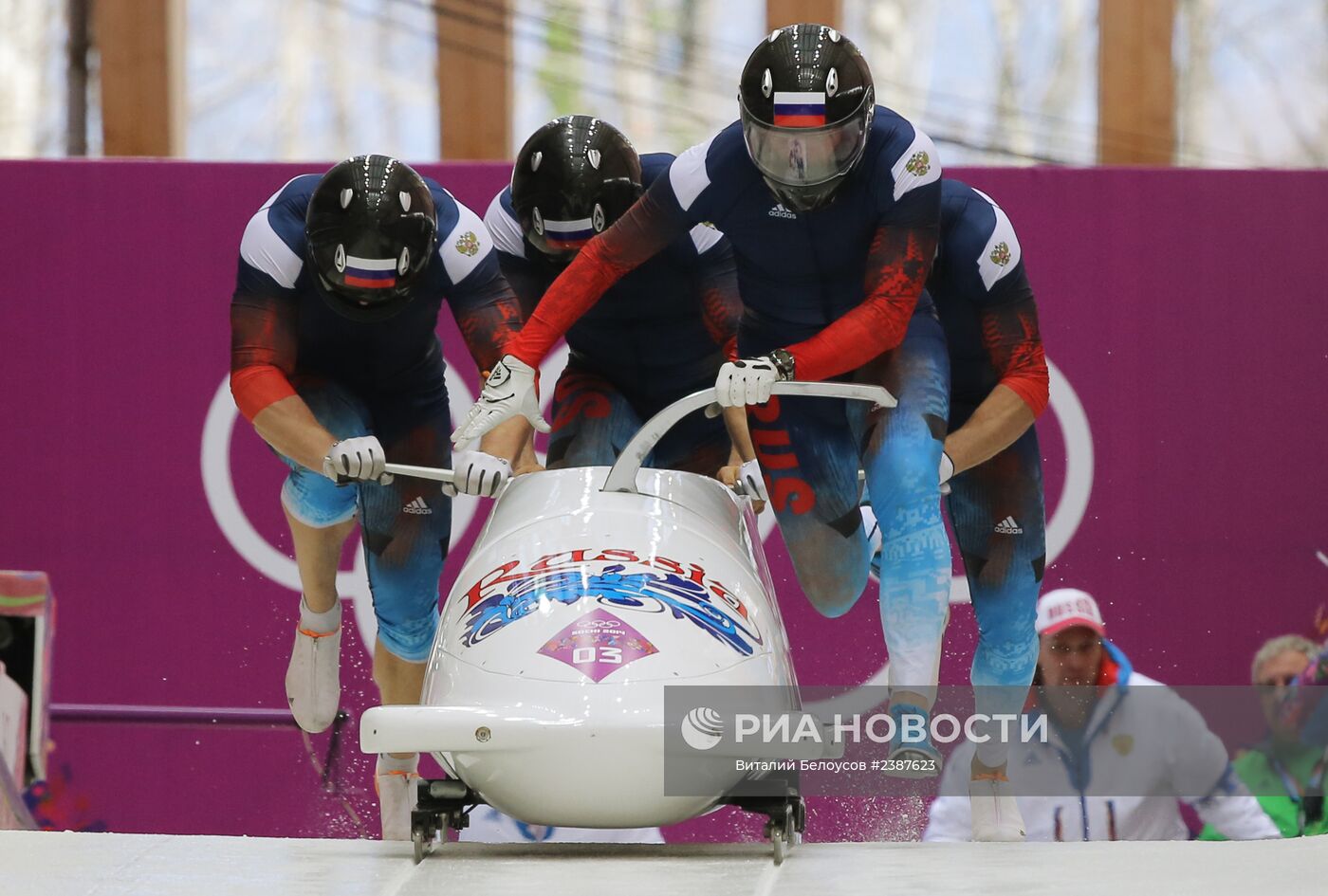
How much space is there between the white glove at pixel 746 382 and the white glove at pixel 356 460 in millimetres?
795

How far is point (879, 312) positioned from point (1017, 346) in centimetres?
61

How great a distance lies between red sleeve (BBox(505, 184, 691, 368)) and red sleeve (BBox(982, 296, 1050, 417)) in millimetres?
741

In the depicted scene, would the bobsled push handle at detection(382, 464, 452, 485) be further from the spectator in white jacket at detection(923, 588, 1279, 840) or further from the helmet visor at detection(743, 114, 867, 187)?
the spectator in white jacket at detection(923, 588, 1279, 840)

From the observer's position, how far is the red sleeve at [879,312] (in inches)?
128

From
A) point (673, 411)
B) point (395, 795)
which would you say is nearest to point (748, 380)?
point (673, 411)

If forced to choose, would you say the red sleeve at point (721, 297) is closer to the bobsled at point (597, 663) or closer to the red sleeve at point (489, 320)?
the red sleeve at point (489, 320)

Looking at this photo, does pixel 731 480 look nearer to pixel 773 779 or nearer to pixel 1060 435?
pixel 773 779

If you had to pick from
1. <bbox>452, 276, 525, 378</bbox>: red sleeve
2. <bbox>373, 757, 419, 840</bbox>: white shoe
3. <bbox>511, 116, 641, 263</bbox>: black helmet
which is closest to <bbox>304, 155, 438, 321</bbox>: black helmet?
<bbox>452, 276, 525, 378</bbox>: red sleeve

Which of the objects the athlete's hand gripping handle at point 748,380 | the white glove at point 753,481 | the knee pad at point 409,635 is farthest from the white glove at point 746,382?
the knee pad at point 409,635

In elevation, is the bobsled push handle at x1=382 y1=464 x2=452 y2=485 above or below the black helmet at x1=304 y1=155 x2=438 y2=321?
below

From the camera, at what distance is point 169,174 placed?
16.6 ft

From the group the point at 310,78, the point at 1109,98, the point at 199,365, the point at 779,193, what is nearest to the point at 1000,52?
the point at 310,78

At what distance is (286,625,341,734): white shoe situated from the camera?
435 centimetres

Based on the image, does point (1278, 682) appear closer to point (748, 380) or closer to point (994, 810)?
point (994, 810)
